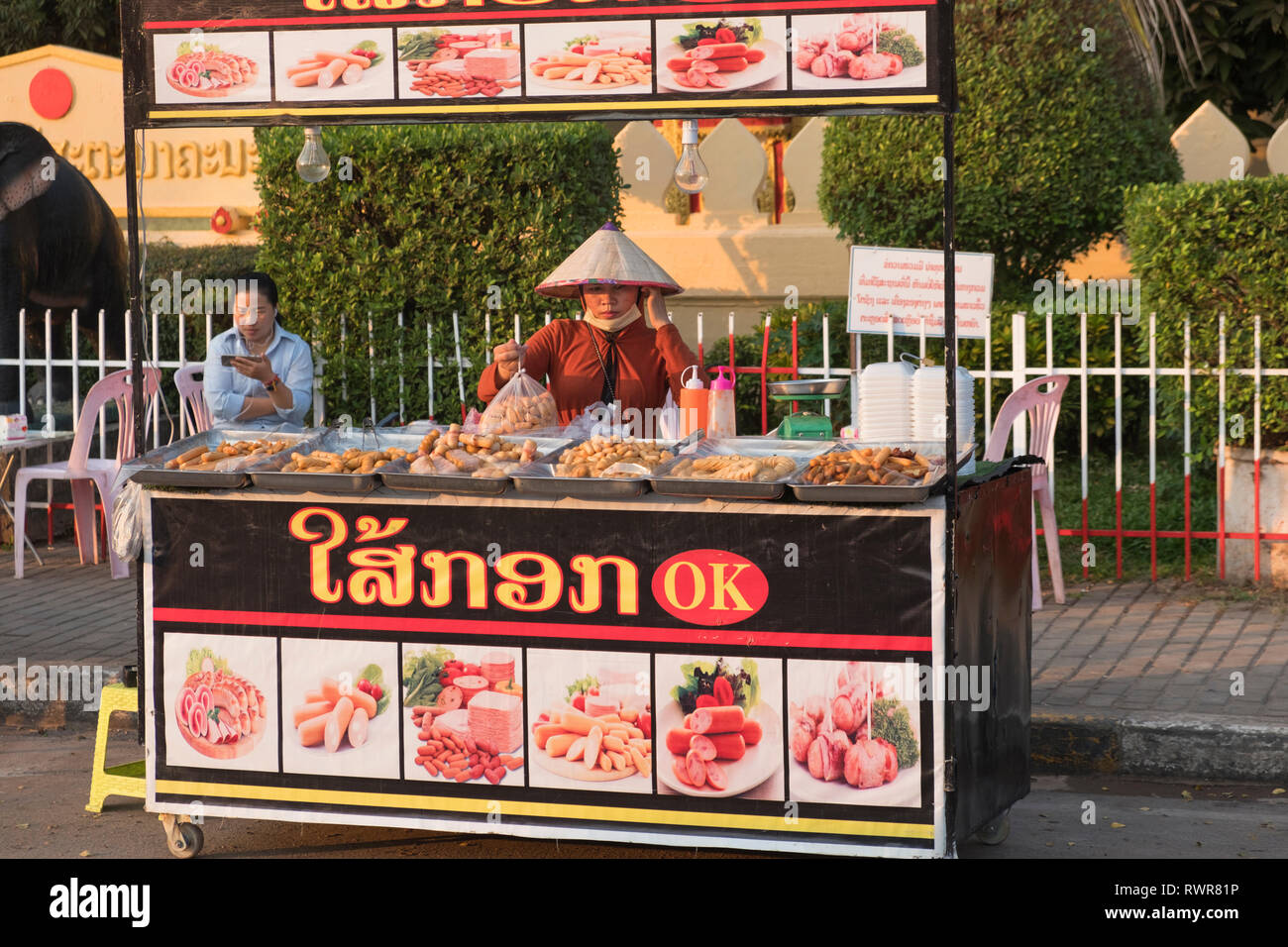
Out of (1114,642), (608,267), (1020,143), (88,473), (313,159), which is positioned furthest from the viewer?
(1020,143)

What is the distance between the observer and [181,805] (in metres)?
5.18

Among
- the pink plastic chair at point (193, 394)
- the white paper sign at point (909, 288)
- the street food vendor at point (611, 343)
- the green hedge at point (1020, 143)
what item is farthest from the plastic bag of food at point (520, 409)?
the green hedge at point (1020, 143)

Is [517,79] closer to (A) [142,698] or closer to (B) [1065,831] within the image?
(A) [142,698]

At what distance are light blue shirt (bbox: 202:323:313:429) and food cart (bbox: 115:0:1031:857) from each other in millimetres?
2160

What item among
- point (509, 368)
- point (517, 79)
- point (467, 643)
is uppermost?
point (517, 79)

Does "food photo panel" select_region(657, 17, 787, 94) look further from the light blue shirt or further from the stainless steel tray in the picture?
the light blue shirt

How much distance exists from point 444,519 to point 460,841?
1193 mm

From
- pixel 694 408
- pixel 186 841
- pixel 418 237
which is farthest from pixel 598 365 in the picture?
pixel 418 237

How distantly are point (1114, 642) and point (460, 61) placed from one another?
4.38 m

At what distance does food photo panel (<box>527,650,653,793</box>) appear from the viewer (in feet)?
15.7

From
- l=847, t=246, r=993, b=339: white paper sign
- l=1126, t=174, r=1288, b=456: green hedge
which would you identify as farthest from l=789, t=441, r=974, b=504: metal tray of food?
l=1126, t=174, r=1288, b=456: green hedge

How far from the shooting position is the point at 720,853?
5.28m

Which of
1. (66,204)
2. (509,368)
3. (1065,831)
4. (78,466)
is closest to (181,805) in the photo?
(509,368)

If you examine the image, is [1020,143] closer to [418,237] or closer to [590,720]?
[418,237]
